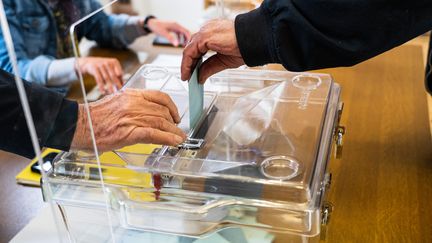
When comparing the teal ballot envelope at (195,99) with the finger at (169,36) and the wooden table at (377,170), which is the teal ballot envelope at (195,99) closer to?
the wooden table at (377,170)

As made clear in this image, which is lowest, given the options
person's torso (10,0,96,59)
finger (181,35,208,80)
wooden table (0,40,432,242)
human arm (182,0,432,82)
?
wooden table (0,40,432,242)

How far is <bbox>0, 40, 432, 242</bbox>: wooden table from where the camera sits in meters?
0.86

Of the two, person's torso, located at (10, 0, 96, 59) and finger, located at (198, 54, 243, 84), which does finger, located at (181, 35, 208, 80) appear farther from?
person's torso, located at (10, 0, 96, 59)

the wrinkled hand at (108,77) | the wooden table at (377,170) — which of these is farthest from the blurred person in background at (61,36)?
the wooden table at (377,170)

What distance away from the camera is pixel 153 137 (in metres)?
0.72

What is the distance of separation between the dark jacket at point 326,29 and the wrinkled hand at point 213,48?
26 millimetres

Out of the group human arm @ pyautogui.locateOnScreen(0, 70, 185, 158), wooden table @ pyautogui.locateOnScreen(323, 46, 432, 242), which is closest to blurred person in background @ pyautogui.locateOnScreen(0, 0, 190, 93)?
human arm @ pyautogui.locateOnScreen(0, 70, 185, 158)

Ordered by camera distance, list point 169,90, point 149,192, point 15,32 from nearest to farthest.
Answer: point 149,192 < point 169,90 < point 15,32

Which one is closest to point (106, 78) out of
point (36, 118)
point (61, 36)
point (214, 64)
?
point (61, 36)

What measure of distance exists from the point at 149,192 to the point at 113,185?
5cm

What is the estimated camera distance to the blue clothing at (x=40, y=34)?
4.91ft

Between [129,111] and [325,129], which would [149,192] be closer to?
[129,111]

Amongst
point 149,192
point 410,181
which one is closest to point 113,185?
point 149,192

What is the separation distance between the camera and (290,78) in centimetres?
96
